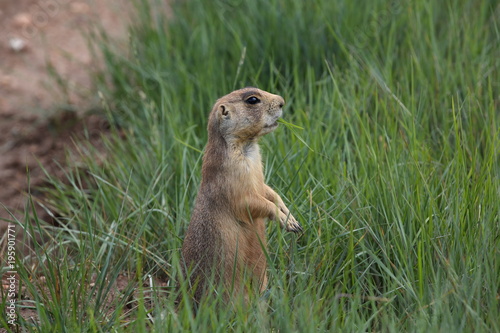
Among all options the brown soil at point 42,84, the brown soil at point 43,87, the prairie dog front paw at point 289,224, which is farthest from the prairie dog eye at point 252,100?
the brown soil at point 42,84

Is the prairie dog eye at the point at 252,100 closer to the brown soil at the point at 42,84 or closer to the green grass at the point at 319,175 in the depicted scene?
the green grass at the point at 319,175

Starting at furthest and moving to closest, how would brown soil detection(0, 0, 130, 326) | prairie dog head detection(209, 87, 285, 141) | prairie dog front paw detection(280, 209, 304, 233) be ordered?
Answer: brown soil detection(0, 0, 130, 326) < prairie dog head detection(209, 87, 285, 141) < prairie dog front paw detection(280, 209, 304, 233)

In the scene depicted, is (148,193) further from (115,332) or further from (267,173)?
(115,332)

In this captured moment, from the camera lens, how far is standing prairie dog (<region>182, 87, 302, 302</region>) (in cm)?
289

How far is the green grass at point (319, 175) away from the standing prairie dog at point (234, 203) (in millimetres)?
110

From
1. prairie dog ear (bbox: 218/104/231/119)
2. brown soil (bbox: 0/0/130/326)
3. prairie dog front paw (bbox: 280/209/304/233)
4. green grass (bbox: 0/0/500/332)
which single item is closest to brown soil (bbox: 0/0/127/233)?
brown soil (bbox: 0/0/130/326)

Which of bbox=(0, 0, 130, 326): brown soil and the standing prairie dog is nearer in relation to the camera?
the standing prairie dog

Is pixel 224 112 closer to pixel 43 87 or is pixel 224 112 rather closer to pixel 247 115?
pixel 247 115

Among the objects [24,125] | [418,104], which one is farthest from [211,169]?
[24,125]

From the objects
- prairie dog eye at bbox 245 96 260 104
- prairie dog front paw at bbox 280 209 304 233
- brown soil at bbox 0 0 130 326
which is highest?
prairie dog eye at bbox 245 96 260 104

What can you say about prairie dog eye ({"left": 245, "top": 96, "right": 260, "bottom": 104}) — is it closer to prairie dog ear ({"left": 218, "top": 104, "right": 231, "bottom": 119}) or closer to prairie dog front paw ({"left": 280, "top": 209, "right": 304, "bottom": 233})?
prairie dog ear ({"left": 218, "top": 104, "right": 231, "bottom": 119})

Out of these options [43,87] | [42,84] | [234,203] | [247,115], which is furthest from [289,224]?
[43,87]

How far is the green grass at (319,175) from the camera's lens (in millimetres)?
2613

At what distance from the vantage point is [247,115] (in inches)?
119
